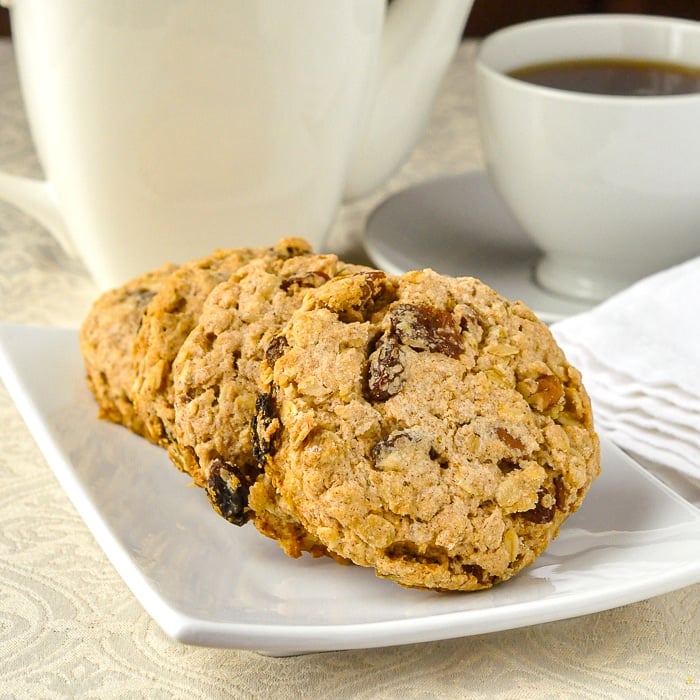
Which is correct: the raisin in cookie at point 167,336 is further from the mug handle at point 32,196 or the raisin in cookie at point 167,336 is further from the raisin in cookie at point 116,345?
the mug handle at point 32,196

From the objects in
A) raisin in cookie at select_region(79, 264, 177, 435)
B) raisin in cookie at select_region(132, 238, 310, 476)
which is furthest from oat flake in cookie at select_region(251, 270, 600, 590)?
raisin in cookie at select_region(79, 264, 177, 435)

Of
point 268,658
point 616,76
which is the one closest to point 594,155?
point 616,76

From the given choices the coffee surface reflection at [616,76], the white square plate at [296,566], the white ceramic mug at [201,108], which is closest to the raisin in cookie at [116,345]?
→ the white square plate at [296,566]

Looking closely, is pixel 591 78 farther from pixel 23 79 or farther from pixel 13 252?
pixel 13 252

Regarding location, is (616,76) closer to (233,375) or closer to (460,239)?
(460,239)

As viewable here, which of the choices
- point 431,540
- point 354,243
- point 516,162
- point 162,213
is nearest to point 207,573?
point 431,540
